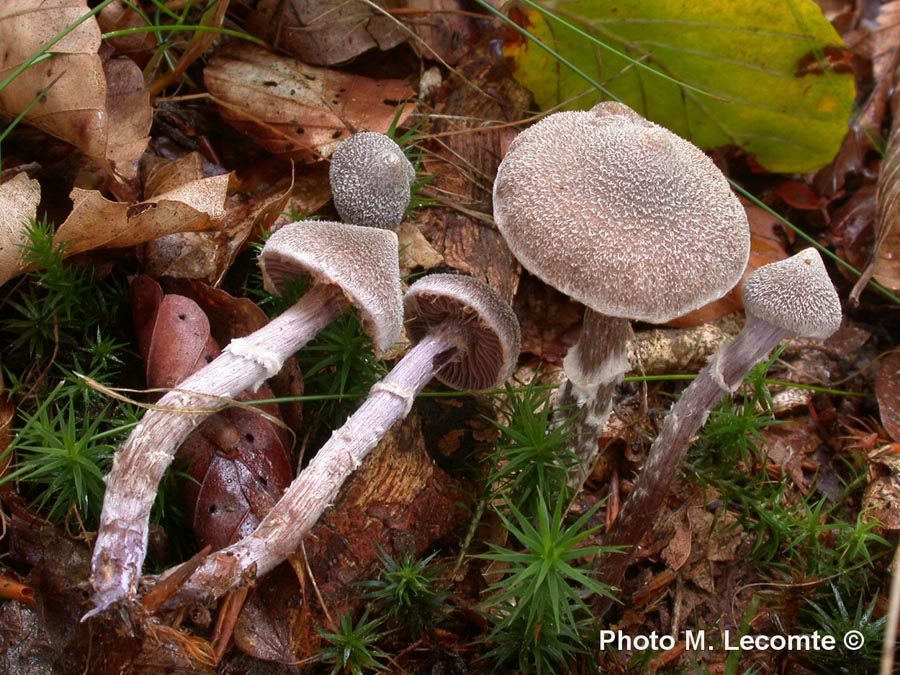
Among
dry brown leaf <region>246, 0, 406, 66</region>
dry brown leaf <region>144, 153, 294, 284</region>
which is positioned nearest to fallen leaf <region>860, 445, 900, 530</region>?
dry brown leaf <region>144, 153, 294, 284</region>

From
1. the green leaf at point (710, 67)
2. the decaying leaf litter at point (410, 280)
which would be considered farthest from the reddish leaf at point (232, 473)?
the green leaf at point (710, 67)

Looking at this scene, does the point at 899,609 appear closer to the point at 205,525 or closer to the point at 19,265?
the point at 205,525

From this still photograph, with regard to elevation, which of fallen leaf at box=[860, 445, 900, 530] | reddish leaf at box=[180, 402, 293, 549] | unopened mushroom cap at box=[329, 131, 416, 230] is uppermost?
unopened mushroom cap at box=[329, 131, 416, 230]

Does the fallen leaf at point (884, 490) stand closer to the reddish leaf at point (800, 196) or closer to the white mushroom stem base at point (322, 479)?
the reddish leaf at point (800, 196)

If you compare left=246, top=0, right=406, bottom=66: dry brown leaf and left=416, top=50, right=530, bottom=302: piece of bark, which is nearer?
left=416, top=50, right=530, bottom=302: piece of bark

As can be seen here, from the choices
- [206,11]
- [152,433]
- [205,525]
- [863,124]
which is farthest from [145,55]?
[863,124]

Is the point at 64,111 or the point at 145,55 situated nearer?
the point at 64,111

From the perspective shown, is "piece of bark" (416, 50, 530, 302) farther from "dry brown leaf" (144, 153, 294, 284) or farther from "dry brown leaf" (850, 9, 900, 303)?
"dry brown leaf" (850, 9, 900, 303)
